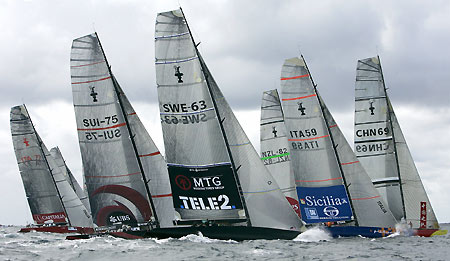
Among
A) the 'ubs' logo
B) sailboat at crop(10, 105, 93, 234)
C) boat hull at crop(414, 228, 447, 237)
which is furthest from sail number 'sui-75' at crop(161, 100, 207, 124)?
sailboat at crop(10, 105, 93, 234)

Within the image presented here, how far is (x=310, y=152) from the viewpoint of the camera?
34344 mm

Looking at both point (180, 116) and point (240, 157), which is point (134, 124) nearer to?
point (180, 116)

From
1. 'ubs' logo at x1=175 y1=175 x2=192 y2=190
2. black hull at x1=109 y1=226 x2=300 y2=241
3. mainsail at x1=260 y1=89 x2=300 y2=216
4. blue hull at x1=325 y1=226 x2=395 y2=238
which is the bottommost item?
blue hull at x1=325 y1=226 x2=395 y2=238

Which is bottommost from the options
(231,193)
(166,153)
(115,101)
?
(231,193)

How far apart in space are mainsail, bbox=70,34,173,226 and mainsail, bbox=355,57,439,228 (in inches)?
522

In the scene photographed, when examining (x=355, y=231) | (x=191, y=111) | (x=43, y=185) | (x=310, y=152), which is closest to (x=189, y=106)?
(x=191, y=111)

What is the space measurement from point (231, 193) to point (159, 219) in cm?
439

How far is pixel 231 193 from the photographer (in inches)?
1158

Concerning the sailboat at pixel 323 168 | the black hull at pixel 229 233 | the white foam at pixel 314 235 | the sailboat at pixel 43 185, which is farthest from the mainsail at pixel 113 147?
the sailboat at pixel 43 185

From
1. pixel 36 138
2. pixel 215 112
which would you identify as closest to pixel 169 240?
pixel 215 112

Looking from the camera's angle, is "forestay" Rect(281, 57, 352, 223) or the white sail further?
"forestay" Rect(281, 57, 352, 223)

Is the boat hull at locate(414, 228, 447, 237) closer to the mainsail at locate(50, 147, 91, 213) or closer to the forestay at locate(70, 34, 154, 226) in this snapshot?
the forestay at locate(70, 34, 154, 226)

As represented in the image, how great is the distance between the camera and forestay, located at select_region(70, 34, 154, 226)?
1241 inches

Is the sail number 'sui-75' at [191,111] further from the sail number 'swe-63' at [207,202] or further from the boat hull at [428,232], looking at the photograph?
the boat hull at [428,232]
